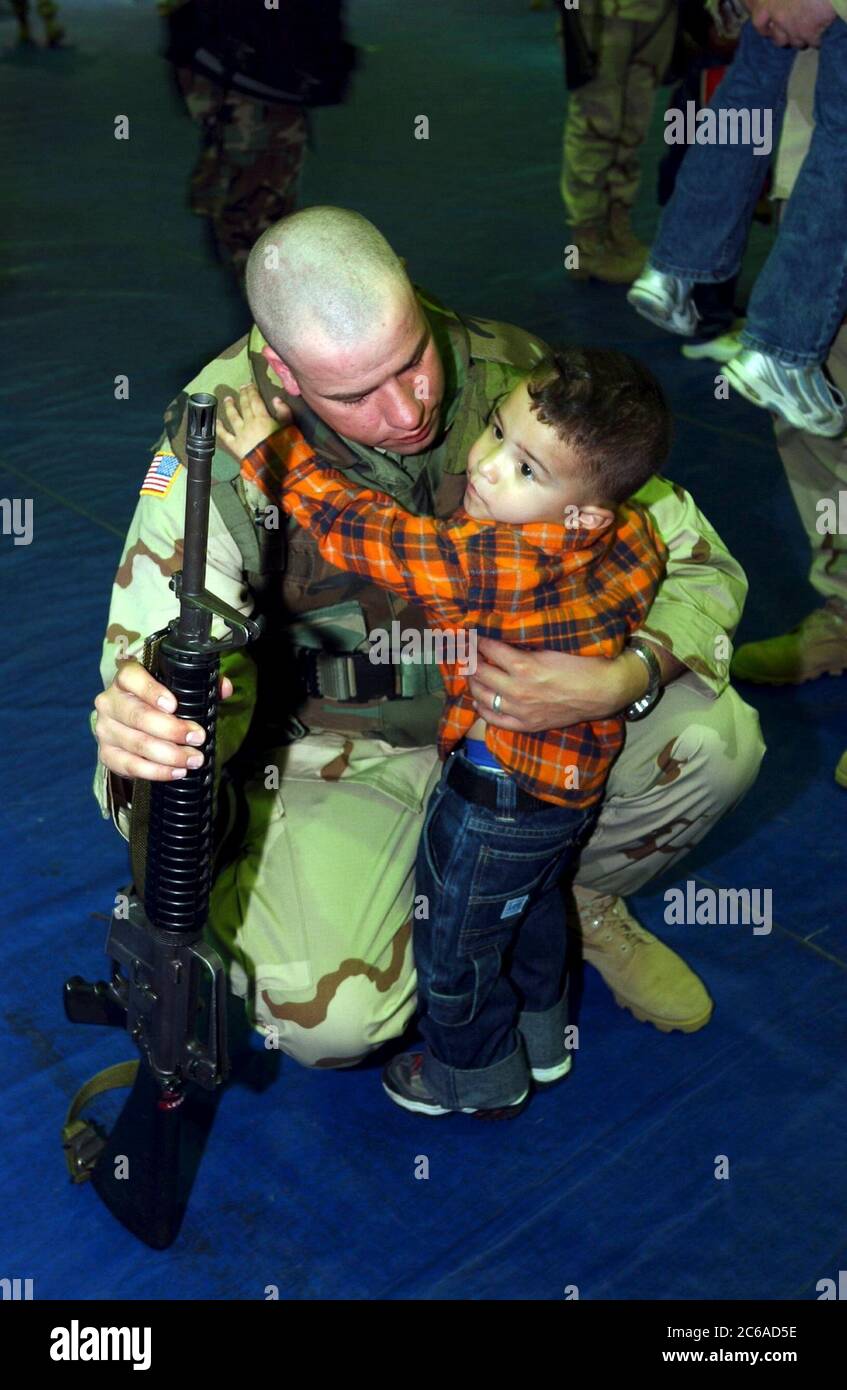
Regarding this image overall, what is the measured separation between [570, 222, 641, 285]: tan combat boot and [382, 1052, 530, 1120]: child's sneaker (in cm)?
346

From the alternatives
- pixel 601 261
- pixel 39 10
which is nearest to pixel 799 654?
pixel 601 261

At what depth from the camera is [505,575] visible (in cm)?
168

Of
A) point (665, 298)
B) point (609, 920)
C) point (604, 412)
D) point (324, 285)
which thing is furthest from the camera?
point (665, 298)

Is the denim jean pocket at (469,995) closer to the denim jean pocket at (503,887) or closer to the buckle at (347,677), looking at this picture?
the denim jean pocket at (503,887)

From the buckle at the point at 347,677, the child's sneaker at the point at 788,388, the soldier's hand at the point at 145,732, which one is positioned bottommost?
the buckle at the point at 347,677

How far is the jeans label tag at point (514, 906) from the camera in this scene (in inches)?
73.2

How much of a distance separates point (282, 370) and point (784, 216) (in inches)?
43.7

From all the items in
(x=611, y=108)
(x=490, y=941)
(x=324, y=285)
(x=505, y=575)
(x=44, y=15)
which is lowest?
(x=44, y=15)

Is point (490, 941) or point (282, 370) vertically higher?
point (282, 370)

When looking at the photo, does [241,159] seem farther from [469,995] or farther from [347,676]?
[469,995]

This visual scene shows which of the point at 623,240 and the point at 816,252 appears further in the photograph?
the point at 623,240

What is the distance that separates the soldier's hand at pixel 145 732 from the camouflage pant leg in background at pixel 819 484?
5.47 ft

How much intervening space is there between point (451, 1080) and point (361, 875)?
0.29 m

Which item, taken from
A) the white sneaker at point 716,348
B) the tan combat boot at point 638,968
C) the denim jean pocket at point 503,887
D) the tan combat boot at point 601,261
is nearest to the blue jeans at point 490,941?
the denim jean pocket at point 503,887
